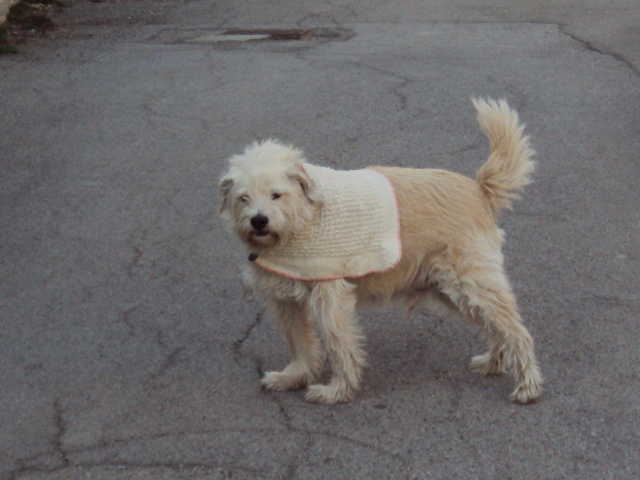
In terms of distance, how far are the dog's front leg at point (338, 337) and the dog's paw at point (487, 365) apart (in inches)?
23.8

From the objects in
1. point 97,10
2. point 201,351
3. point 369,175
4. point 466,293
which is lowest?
point 97,10

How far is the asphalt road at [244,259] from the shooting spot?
157 inches

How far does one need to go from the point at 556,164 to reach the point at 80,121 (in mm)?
4639

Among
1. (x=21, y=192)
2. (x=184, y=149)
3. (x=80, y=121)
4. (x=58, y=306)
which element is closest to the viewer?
(x=58, y=306)

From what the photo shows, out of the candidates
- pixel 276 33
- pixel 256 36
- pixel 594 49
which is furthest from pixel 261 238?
pixel 276 33

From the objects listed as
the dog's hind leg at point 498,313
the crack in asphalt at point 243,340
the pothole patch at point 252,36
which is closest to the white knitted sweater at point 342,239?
the dog's hind leg at point 498,313

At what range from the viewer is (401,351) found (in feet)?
15.9

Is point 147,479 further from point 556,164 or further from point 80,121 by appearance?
point 80,121

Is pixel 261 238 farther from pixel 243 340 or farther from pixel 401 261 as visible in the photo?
pixel 243 340

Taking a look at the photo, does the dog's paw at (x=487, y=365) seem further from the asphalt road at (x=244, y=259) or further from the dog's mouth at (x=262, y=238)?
the dog's mouth at (x=262, y=238)

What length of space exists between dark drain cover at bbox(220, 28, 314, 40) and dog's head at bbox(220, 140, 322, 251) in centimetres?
801

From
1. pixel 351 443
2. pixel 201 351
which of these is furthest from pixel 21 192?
pixel 351 443

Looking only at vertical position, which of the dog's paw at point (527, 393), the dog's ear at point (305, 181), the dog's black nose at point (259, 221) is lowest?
the dog's paw at point (527, 393)

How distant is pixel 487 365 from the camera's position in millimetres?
4527
